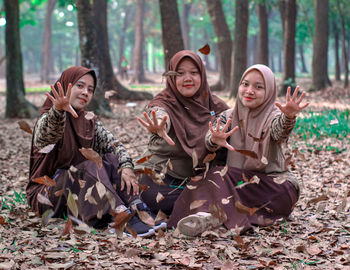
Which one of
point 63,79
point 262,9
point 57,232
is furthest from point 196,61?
point 262,9

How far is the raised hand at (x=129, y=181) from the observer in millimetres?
3650

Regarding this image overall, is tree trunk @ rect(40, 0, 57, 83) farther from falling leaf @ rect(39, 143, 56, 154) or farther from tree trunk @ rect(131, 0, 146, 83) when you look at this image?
falling leaf @ rect(39, 143, 56, 154)

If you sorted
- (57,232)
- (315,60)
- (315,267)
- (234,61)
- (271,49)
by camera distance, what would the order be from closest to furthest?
(315,267) → (57,232) → (234,61) → (315,60) → (271,49)

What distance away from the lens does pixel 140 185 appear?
367cm

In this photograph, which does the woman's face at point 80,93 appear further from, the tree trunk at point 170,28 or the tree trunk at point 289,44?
the tree trunk at point 289,44

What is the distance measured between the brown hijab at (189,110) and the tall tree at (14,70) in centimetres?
719

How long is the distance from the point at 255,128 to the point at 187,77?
2.47 feet

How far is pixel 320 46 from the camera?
1500 cm

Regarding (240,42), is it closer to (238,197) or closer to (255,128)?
(255,128)

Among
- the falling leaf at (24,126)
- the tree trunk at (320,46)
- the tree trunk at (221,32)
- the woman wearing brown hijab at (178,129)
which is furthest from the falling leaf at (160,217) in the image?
the tree trunk at (320,46)

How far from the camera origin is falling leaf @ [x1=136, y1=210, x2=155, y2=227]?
3383mm

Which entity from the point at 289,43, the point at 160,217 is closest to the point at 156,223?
the point at 160,217

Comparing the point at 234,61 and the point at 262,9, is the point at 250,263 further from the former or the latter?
the point at 262,9

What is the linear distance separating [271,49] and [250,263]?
44.8m
